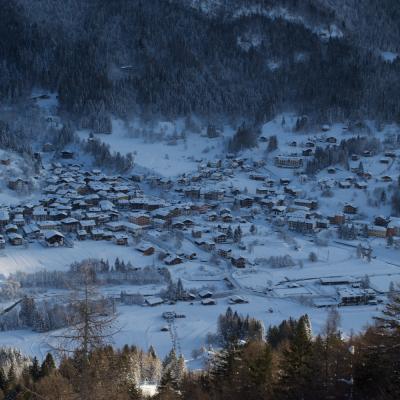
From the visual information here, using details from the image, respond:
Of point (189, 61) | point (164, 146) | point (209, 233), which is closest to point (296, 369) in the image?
point (209, 233)

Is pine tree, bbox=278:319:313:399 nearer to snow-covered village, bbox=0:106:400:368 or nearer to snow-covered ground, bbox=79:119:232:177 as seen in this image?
snow-covered village, bbox=0:106:400:368

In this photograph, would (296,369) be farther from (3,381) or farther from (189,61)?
(189,61)

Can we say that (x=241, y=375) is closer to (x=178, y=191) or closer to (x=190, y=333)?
(x=190, y=333)

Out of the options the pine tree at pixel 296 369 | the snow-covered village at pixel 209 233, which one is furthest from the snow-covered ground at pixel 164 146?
the pine tree at pixel 296 369

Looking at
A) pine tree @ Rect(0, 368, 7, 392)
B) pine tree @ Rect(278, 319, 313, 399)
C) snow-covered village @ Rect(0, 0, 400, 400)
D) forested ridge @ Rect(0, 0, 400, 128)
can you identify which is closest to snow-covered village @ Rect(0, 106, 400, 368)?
snow-covered village @ Rect(0, 0, 400, 400)

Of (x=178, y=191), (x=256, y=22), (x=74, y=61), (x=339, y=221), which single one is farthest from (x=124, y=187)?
(x=256, y=22)

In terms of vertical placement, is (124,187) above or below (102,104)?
below
